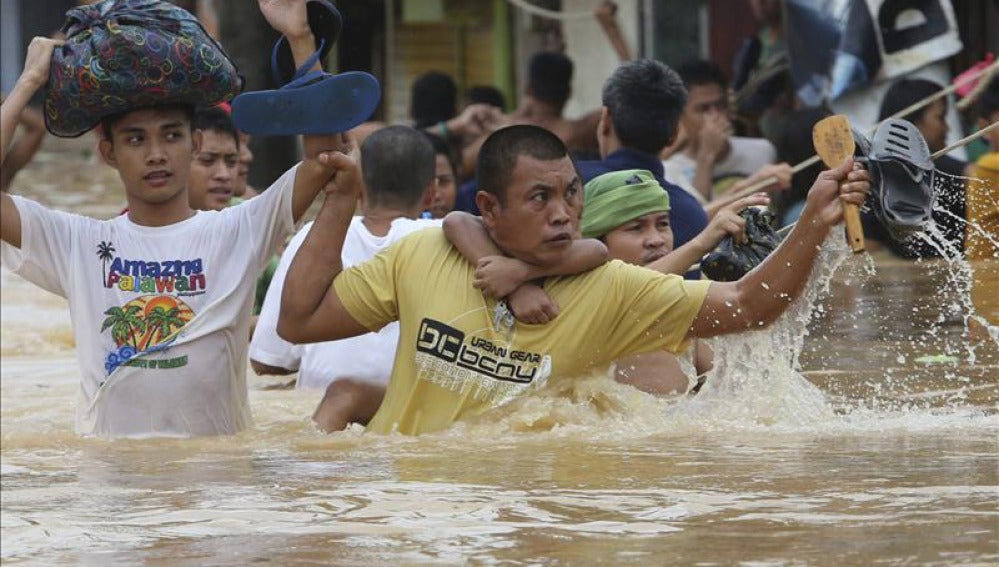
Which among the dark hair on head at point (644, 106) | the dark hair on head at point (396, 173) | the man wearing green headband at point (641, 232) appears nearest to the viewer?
the man wearing green headband at point (641, 232)

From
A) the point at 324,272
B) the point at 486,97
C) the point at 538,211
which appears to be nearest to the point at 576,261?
the point at 538,211

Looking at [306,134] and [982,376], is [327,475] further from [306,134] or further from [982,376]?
[982,376]

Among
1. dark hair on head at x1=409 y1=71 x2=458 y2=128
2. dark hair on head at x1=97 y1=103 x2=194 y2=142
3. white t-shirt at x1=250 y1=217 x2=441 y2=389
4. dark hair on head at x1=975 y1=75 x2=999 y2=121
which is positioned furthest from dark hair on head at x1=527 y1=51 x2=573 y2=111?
dark hair on head at x1=97 y1=103 x2=194 y2=142

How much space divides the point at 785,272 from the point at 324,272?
1358 mm

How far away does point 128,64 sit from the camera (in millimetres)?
6316

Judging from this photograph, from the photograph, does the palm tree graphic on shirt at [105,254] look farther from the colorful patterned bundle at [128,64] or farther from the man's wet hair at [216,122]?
the man's wet hair at [216,122]

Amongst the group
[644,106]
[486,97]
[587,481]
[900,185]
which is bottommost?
[587,481]

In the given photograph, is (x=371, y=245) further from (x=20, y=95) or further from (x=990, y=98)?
(x=990, y=98)

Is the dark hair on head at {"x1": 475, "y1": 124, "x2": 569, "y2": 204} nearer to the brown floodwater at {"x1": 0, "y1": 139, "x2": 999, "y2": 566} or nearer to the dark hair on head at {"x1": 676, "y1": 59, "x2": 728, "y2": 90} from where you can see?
the brown floodwater at {"x1": 0, "y1": 139, "x2": 999, "y2": 566}

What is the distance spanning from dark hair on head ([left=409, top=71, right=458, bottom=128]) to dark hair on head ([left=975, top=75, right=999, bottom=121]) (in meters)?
4.46

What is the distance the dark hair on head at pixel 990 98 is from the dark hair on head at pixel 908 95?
4.66ft

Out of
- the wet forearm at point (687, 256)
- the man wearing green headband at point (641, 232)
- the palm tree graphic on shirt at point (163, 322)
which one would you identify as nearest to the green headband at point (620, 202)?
the man wearing green headband at point (641, 232)

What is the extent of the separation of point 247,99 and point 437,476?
50.4 inches

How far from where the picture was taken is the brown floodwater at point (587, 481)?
4.70 m
